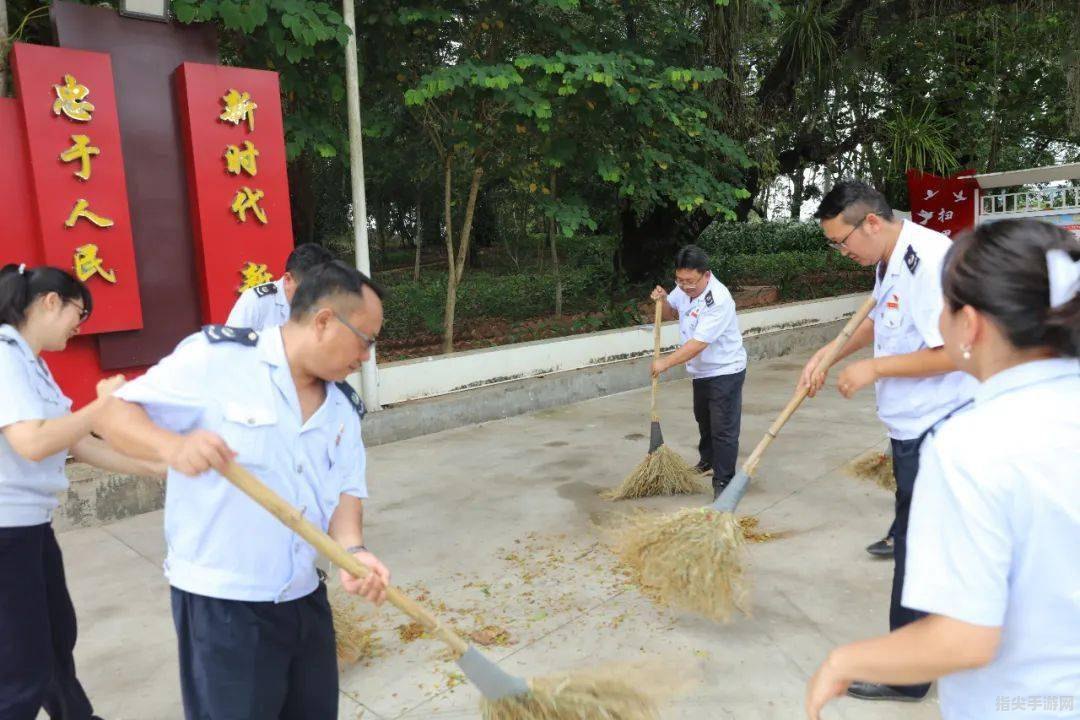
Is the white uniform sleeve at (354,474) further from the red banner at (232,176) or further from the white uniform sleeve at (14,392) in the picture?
the red banner at (232,176)

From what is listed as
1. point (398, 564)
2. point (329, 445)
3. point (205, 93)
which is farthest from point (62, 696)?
point (205, 93)

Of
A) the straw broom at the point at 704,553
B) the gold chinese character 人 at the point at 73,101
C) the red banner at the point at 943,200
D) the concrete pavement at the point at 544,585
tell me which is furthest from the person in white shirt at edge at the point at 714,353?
the red banner at the point at 943,200

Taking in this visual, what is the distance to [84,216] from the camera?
428 cm

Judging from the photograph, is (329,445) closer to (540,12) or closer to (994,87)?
(540,12)

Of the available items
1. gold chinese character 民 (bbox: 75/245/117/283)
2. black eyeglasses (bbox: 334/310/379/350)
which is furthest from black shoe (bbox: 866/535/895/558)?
gold chinese character 民 (bbox: 75/245/117/283)

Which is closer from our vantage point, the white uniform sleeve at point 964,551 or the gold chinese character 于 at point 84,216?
the white uniform sleeve at point 964,551

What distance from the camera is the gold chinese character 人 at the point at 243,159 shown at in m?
4.88

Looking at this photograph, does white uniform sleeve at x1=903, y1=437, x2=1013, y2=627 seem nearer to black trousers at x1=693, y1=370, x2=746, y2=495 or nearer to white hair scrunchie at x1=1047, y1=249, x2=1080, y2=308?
white hair scrunchie at x1=1047, y1=249, x2=1080, y2=308

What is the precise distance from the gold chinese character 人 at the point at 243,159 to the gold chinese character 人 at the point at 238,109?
13cm

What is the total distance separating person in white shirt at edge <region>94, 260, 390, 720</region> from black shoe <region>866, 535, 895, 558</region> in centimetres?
286

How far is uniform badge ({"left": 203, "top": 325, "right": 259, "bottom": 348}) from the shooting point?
60.1 inches

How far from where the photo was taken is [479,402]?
257 inches

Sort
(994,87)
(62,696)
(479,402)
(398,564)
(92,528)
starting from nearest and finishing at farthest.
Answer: (62,696) → (398,564) → (92,528) → (479,402) → (994,87)

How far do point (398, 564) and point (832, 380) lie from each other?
19.9ft
